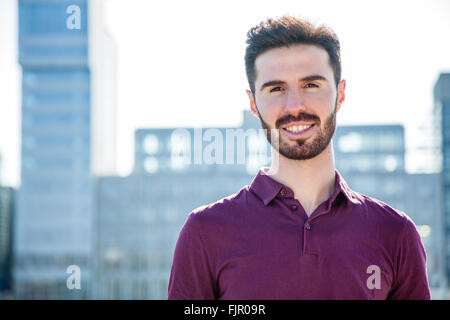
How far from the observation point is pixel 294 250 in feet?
9.43

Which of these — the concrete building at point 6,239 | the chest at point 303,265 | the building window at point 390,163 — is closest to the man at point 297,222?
the chest at point 303,265

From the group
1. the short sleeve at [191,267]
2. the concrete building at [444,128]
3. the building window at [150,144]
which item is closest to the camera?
the short sleeve at [191,267]

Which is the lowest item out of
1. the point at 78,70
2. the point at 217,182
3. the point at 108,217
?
the point at 108,217

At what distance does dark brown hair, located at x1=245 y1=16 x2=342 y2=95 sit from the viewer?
3.11 m

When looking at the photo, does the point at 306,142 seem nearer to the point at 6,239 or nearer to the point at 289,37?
the point at 289,37

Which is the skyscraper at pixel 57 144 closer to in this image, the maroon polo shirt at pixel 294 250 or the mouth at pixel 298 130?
the maroon polo shirt at pixel 294 250

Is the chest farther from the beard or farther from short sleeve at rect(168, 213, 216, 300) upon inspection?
the beard

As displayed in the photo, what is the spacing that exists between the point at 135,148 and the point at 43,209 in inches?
807

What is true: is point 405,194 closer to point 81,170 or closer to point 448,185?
point 448,185

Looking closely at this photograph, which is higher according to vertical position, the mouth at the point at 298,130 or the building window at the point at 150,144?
the building window at the point at 150,144

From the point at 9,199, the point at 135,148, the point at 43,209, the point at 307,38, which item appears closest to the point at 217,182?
the point at 135,148

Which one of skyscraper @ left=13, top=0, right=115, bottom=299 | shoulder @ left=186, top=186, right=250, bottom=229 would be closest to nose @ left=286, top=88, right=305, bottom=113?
shoulder @ left=186, top=186, right=250, bottom=229

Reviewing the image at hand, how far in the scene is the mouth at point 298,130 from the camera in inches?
120
